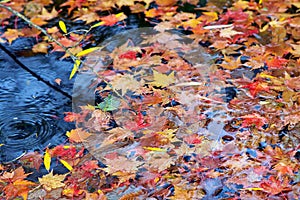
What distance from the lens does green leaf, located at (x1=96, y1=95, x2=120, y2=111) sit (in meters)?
3.24

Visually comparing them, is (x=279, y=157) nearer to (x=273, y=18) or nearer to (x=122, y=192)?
(x=122, y=192)

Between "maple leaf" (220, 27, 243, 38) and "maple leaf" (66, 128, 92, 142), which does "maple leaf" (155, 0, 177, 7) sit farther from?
"maple leaf" (66, 128, 92, 142)

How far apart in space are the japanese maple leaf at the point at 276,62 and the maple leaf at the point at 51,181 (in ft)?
6.08

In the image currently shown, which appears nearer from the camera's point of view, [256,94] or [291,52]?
[256,94]

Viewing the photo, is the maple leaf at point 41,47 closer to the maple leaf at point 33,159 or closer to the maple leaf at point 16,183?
the maple leaf at point 33,159

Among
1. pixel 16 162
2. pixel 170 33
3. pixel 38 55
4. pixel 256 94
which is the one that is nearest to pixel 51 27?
pixel 38 55

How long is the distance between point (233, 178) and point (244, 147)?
0.29 m

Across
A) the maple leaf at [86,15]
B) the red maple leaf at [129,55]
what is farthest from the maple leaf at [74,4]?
the red maple leaf at [129,55]

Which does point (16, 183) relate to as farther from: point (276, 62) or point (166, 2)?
point (166, 2)

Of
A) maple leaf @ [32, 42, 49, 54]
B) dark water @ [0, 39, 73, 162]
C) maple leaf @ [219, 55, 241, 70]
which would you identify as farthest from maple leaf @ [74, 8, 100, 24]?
maple leaf @ [219, 55, 241, 70]

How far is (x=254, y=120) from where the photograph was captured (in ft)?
9.98

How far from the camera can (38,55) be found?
3867 millimetres

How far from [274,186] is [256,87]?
0.95 m

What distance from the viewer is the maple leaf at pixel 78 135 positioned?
300 cm
